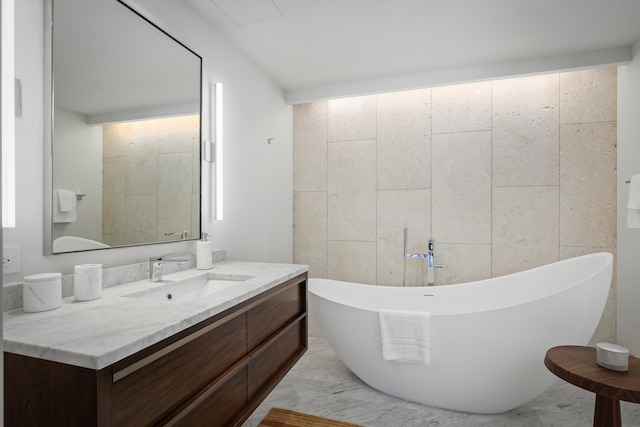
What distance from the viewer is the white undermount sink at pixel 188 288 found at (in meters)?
1.51

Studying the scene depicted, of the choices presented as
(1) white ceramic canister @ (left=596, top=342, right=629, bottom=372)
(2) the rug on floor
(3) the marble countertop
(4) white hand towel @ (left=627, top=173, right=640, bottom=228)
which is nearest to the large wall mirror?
(3) the marble countertop

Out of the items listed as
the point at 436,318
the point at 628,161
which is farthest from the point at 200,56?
the point at 628,161

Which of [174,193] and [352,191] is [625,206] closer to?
[352,191]

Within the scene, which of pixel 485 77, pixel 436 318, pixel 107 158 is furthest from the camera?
pixel 485 77

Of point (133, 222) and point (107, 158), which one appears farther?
point (133, 222)

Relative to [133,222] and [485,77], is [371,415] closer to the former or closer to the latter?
[133,222]

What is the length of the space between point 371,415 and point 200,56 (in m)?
2.38

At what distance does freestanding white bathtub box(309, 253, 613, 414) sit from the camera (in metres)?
1.91

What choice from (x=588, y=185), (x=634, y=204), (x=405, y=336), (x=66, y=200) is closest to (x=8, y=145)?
(x=66, y=200)

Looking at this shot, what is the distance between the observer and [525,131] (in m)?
2.88

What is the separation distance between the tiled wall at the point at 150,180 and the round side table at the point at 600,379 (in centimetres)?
200

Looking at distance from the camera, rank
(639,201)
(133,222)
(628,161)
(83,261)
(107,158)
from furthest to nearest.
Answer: (628,161) < (639,201) < (133,222) < (107,158) < (83,261)

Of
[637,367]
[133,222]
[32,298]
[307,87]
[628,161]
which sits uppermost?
[307,87]

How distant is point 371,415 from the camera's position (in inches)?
81.7
